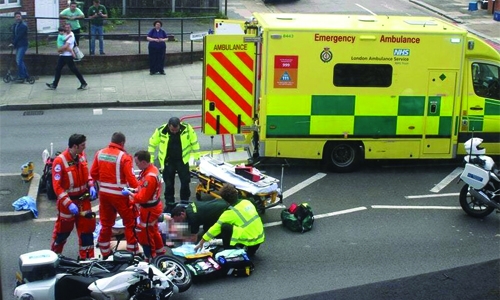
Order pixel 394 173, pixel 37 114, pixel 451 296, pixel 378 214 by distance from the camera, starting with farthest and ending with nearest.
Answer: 1. pixel 37 114
2. pixel 394 173
3. pixel 378 214
4. pixel 451 296

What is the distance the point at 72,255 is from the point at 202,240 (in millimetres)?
1824

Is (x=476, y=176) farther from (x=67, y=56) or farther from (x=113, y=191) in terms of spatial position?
(x=67, y=56)

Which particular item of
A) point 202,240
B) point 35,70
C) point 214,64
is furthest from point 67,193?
point 35,70

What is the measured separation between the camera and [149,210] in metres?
10.1

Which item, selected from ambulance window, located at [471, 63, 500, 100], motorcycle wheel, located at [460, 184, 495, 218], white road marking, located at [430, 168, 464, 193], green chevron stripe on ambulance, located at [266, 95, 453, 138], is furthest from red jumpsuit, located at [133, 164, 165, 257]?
ambulance window, located at [471, 63, 500, 100]

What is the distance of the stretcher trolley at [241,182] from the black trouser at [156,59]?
9.70m

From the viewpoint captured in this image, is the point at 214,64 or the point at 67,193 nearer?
the point at 67,193

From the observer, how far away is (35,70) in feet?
74.0

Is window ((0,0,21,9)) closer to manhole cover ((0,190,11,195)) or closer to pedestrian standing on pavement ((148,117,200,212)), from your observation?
manhole cover ((0,190,11,195))

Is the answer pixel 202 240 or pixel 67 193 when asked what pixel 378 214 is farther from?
pixel 67 193

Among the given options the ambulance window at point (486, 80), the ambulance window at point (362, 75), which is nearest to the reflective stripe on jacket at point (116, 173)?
the ambulance window at point (362, 75)

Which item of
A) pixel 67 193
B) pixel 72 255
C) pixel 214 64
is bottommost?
pixel 72 255

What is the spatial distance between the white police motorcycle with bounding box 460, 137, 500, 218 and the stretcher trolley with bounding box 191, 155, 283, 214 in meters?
2.89

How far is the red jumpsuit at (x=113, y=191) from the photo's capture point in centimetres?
1031
